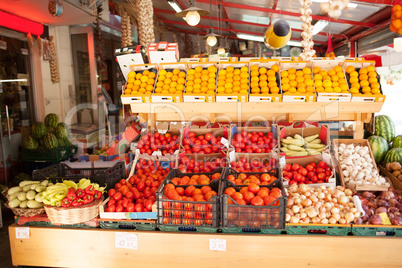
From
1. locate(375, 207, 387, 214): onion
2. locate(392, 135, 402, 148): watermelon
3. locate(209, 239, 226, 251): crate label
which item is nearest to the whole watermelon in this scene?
locate(209, 239, 226, 251): crate label

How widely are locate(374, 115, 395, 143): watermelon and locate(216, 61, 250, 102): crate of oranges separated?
2156 millimetres

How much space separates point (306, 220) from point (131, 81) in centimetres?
282

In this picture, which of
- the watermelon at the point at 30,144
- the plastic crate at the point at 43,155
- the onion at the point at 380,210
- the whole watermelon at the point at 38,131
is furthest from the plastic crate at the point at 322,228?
the whole watermelon at the point at 38,131

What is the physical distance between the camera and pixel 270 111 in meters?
3.88

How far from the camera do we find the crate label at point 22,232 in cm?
277

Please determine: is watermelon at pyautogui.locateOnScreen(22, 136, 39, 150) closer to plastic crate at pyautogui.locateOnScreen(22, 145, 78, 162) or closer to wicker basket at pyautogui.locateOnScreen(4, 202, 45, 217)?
plastic crate at pyautogui.locateOnScreen(22, 145, 78, 162)

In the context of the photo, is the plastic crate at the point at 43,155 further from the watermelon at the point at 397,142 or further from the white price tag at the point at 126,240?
the watermelon at the point at 397,142

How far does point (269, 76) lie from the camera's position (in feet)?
12.6

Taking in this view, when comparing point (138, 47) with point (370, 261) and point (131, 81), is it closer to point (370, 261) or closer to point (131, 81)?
point (131, 81)

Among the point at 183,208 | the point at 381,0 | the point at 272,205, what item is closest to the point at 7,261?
the point at 183,208

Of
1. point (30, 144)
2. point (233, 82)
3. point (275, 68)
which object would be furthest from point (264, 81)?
point (30, 144)

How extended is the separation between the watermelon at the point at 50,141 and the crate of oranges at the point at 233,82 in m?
3.12

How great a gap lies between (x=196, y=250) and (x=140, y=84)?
2388mm

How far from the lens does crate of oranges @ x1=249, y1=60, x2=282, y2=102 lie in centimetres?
370
